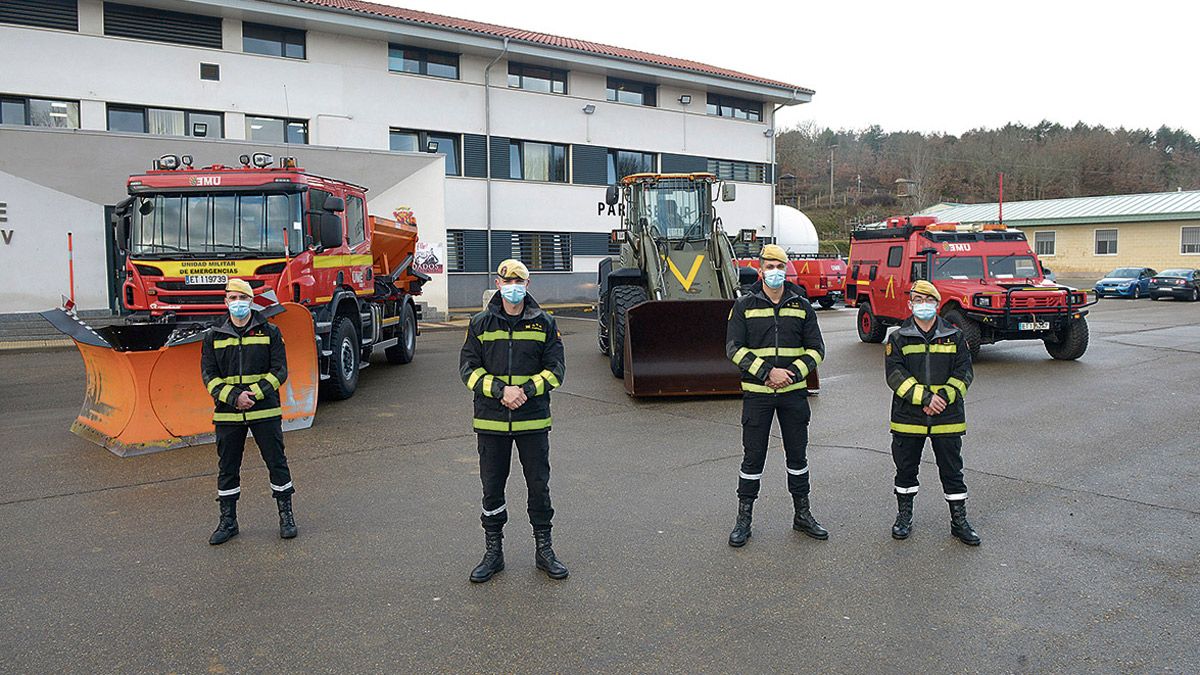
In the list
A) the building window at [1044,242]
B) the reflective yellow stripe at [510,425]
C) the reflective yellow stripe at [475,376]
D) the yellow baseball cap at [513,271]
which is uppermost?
the building window at [1044,242]

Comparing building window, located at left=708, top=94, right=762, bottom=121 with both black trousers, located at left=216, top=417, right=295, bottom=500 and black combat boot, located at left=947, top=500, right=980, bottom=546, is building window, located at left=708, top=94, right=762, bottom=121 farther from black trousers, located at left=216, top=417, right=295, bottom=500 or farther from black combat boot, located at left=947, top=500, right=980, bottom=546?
black trousers, located at left=216, top=417, right=295, bottom=500

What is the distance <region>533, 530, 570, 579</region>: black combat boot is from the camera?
15.9 ft

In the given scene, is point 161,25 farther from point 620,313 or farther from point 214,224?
point 620,313

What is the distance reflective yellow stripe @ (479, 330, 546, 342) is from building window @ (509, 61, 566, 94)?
2571 centimetres

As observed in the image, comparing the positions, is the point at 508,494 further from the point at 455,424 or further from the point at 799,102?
the point at 799,102

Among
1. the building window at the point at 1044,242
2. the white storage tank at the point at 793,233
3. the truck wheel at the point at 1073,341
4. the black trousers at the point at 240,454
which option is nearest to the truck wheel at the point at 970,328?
the truck wheel at the point at 1073,341

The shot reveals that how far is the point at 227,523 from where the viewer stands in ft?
18.2

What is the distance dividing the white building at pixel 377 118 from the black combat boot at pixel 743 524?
1571 cm

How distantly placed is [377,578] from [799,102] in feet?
113

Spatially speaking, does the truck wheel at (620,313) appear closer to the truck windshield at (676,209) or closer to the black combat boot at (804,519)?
the truck windshield at (676,209)

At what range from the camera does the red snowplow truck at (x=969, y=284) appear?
13.9 meters

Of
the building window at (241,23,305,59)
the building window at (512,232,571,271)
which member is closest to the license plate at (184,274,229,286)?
the building window at (241,23,305,59)

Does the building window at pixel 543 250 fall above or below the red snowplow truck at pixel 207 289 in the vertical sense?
above

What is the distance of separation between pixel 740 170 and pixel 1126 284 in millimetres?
15830
